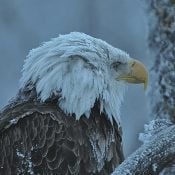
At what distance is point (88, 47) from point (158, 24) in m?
0.38

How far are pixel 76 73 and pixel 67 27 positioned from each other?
27.0ft

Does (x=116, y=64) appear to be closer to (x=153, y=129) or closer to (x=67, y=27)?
(x=153, y=129)

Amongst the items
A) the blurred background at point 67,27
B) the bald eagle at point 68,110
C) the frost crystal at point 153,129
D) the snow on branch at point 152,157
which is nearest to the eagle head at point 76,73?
the bald eagle at point 68,110

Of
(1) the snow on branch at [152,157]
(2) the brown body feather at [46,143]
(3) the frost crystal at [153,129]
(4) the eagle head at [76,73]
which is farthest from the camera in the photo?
(4) the eagle head at [76,73]

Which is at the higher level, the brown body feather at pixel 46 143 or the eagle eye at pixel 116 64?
the eagle eye at pixel 116 64

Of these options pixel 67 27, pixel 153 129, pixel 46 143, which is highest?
pixel 67 27

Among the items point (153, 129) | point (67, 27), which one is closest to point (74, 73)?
point (153, 129)

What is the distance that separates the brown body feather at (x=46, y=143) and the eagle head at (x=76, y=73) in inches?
3.3

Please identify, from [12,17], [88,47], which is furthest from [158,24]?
[12,17]

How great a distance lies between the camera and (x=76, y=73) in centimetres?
410

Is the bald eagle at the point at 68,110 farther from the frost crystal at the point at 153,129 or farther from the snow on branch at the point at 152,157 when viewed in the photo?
the snow on branch at the point at 152,157

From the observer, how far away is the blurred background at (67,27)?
11711 millimetres

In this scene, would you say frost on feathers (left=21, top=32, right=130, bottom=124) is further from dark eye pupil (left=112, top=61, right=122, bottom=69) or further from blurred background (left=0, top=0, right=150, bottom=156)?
blurred background (left=0, top=0, right=150, bottom=156)

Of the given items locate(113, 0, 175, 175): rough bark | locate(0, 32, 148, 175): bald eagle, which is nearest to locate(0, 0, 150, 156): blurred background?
locate(0, 32, 148, 175): bald eagle
